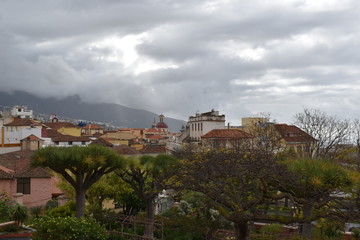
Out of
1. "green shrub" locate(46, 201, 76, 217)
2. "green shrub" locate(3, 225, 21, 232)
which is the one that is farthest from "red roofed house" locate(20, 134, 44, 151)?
"green shrub" locate(3, 225, 21, 232)

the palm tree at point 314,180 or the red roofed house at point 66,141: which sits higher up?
the red roofed house at point 66,141

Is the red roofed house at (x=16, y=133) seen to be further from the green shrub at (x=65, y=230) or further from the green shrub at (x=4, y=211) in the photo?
the green shrub at (x=65, y=230)

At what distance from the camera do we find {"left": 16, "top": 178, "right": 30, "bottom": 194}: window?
30.0 metres

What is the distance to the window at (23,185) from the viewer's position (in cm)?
3002

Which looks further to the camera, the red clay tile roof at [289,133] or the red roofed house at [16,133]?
the red clay tile roof at [289,133]

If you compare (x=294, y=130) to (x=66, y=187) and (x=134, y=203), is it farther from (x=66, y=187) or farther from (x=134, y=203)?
(x=66, y=187)

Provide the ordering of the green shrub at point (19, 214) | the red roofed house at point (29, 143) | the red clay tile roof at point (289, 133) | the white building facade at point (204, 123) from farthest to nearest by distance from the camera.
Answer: the white building facade at point (204, 123) → the red clay tile roof at point (289, 133) → the red roofed house at point (29, 143) → the green shrub at point (19, 214)

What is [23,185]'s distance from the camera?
30.2 meters

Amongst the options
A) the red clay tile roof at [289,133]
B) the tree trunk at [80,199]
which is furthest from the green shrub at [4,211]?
the red clay tile roof at [289,133]

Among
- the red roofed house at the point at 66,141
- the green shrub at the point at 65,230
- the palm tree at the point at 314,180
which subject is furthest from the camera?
the red roofed house at the point at 66,141

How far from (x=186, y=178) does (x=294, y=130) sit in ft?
153

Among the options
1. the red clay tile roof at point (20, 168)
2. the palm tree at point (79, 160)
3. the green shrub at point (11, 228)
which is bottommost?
the green shrub at point (11, 228)

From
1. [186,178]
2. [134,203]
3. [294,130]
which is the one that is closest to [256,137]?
[294,130]

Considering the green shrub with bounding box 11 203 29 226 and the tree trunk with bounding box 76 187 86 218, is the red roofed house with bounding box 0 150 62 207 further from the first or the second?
the tree trunk with bounding box 76 187 86 218
